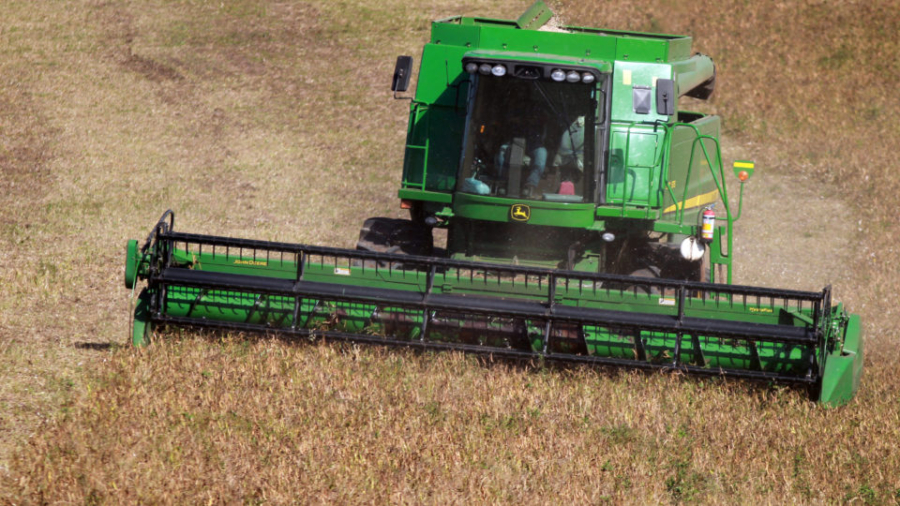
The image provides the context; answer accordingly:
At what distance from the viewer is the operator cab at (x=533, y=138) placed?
8625mm

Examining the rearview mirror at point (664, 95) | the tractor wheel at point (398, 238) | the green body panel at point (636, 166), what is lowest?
the tractor wheel at point (398, 238)

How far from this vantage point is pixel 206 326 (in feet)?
25.0

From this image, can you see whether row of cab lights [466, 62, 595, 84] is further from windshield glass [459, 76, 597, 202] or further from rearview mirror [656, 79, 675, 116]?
rearview mirror [656, 79, 675, 116]

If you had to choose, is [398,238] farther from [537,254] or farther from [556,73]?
[556,73]

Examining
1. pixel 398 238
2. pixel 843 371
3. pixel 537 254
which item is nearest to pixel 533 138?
pixel 537 254

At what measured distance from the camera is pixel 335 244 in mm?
12969

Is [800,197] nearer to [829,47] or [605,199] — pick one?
[829,47]

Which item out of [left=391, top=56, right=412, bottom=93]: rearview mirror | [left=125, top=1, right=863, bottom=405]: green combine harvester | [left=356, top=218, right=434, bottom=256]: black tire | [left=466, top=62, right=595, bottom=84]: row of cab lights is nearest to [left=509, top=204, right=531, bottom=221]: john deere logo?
[left=125, top=1, right=863, bottom=405]: green combine harvester

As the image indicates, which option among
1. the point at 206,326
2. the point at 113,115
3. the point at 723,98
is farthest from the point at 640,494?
the point at 723,98

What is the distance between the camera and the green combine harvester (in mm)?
7367

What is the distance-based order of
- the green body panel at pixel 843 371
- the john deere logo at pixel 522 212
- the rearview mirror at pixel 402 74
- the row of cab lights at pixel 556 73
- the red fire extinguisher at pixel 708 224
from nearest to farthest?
the green body panel at pixel 843 371, the row of cab lights at pixel 556 73, the john deere logo at pixel 522 212, the red fire extinguisher at pixel 708 224, the rearview mirror at pixel 402 74

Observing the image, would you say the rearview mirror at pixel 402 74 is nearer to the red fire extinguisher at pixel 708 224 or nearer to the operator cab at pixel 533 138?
the operator cab at pixel 533 138

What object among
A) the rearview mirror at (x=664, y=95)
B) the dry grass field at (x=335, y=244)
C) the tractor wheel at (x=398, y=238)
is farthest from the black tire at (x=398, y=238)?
the rearview mirror at (x=664, y=95)

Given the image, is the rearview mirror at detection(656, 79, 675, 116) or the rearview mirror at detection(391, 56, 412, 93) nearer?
the rearview mirror at detection(656, 79, 675, 116)
